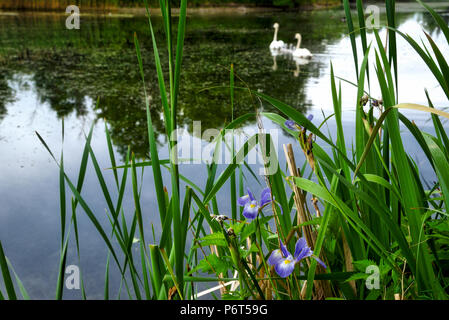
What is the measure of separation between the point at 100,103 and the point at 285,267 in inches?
162

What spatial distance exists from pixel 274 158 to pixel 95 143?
2954 millimetres

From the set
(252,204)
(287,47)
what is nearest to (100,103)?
(252,204)

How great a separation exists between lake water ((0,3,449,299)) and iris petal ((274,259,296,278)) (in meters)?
0.31

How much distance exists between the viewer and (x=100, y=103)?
14.3 feet

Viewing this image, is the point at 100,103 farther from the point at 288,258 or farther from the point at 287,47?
the point at 287,47

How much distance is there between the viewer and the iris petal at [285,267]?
0.53m

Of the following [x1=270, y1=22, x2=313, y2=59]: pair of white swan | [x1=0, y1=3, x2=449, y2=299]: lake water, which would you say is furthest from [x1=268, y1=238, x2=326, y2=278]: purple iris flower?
[x1=270, y1=22, x2=313, y2=59]: pair of white swan

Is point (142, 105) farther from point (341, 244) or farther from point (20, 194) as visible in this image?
point (341, 244)

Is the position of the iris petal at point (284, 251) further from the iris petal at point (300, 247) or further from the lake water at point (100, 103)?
the lake water at point (100, 103)

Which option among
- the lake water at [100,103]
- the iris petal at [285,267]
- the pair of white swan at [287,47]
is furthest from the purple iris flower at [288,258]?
the pair of white swan at [287,47]

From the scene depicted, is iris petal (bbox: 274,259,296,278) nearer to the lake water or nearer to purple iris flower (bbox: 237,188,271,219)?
purple iris flower (bbox: 237,188,271,219)

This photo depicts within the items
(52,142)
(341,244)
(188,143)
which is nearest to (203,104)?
(188,143)

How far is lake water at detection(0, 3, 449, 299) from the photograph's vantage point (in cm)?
215
